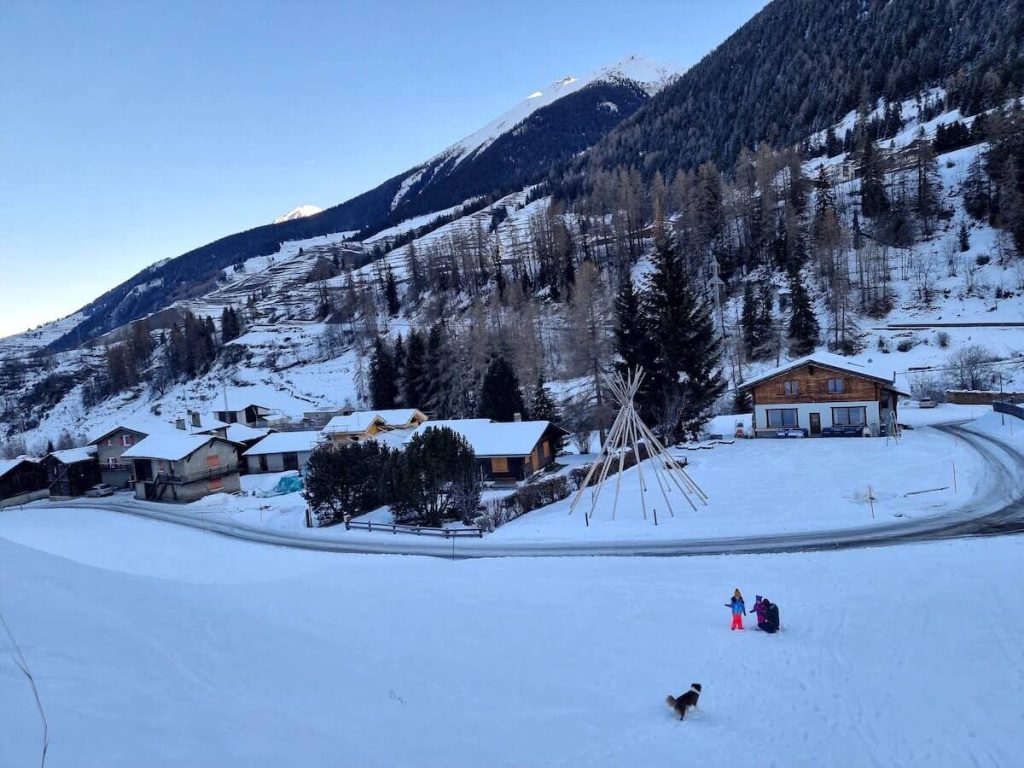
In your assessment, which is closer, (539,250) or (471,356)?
(471,356)

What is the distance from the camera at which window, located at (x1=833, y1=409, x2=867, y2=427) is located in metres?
35.3

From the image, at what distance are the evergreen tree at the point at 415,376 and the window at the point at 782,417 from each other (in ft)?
113

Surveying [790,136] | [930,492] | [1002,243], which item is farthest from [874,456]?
[790,136]

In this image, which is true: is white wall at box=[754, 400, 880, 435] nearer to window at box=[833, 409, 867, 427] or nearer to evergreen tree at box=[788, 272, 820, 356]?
window at box=[833, 409, 867, 427]

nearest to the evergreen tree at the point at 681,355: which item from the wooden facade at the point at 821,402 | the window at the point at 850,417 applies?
the wooden facade at the point at 821,402

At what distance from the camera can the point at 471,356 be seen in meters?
57.3

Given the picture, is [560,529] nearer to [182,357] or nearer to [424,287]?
[424,287]

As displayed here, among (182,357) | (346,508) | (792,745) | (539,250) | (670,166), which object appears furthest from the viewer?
(670,166)

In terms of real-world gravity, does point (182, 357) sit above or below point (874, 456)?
above

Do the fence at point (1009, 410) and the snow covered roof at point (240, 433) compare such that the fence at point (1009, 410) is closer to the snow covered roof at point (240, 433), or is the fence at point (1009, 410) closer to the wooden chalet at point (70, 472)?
the snow covered roof at point (240, 433)

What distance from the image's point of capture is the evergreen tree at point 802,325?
5288 cm

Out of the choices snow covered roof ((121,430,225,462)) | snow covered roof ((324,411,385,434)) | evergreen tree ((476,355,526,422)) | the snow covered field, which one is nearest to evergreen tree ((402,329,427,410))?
snow covered roof ((324,411,385,434))

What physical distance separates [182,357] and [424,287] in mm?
44317

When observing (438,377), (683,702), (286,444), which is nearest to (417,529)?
(683,702)
